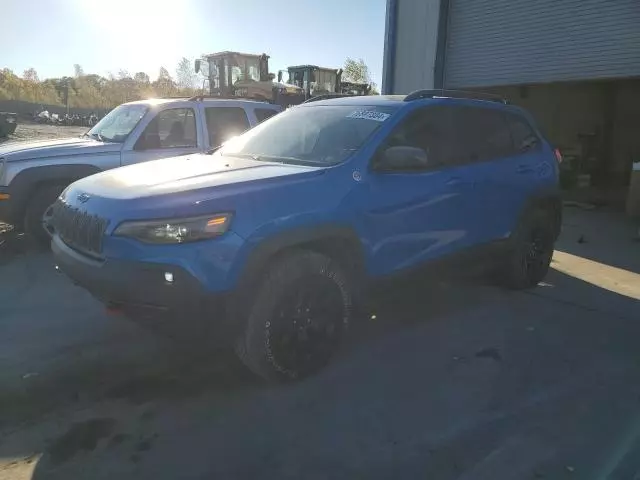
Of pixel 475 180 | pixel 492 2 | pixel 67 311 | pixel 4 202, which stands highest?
pixel 492 2

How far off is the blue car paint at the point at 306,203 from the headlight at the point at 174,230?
36 mm

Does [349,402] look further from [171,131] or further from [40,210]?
[171,131]

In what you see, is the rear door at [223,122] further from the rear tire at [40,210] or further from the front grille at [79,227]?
the front grille at [79,227]

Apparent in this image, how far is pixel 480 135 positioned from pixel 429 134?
76cm

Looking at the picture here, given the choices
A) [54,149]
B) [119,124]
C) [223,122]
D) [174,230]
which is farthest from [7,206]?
[174,230]

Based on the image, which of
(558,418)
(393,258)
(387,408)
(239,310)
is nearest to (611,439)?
(558,418)

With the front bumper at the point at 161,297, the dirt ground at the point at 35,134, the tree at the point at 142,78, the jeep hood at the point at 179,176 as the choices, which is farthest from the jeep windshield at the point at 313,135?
the tree at the point at 142,78

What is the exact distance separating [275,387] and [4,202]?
4.57m

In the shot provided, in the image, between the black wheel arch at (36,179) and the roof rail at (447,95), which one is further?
the black wheel arch at (36,179)

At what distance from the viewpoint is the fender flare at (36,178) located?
247 inches

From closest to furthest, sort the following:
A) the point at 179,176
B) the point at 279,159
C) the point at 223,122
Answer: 1. the point at 179,176
2. the point at 279,159
3. the point at 223,122

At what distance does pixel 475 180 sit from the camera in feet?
15.1

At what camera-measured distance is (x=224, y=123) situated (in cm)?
751

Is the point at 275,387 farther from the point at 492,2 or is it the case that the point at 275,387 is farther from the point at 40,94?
the point at 40,94
